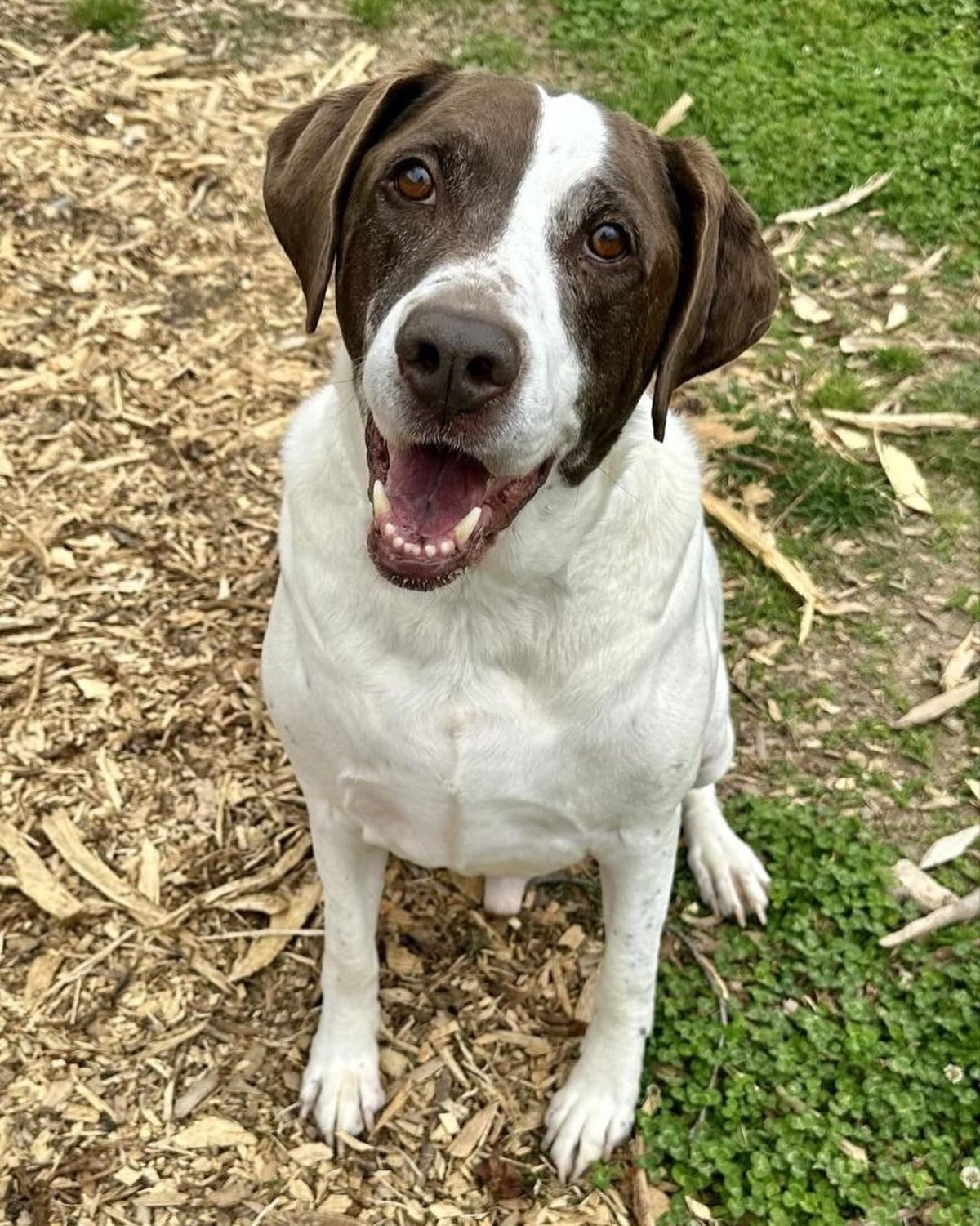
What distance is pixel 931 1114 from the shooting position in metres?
3.62

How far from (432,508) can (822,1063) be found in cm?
202

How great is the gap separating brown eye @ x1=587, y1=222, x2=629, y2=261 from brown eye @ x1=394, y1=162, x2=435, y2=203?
31 cm

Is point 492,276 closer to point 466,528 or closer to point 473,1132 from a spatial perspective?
point 466,528

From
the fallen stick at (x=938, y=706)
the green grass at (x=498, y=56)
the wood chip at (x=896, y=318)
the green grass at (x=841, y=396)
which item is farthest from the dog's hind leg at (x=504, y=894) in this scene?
the green grass at (x=498, y=56)

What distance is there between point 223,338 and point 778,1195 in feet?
11.7

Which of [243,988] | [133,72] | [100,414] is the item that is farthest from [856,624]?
[133,72]

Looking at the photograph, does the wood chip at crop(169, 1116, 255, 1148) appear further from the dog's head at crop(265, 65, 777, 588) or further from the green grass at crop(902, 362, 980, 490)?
the green grass at crop(902, 362, 980, 490)

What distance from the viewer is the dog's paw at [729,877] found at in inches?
157

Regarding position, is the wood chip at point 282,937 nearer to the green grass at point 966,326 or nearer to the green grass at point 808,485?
the green grass at point 808,485

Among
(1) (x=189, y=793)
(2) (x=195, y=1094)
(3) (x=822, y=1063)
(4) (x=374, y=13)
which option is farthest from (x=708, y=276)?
(4) (x=374, y=13)

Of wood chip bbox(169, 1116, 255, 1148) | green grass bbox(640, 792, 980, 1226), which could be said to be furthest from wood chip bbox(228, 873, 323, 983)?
green grass bbox(640, 792, 980, 1226)

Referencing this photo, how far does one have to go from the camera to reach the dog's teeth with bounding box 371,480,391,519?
256 cm

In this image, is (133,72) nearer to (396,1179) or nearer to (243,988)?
(243,988)

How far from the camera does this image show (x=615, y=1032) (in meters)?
3.51
